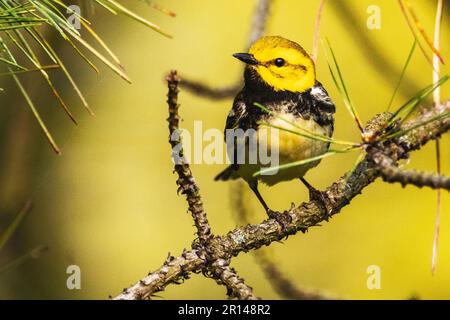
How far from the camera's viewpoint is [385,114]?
140cm

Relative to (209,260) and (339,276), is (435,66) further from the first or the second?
(339,276)

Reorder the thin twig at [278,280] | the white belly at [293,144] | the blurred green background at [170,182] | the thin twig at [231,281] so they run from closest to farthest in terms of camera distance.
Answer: the thin twig at [231,281] → the thin twig at [278,280] → the white belly at [293,144] → the blurred green background at [170,182]

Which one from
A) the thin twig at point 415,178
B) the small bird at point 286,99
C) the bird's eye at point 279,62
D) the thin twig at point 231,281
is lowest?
the thin twig at point 231,281

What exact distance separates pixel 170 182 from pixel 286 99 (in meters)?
1.50

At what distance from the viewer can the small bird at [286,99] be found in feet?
6.06

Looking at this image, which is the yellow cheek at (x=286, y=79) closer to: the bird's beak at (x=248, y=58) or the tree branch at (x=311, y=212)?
the bird's beak at (x=248, y=58)

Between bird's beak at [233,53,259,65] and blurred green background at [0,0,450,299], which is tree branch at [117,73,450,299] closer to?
bird's beak at [233,53,259,65]

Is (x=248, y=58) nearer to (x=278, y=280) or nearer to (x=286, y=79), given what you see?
(x=286, y=79)

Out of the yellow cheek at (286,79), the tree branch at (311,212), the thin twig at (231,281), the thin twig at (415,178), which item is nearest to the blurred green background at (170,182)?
the yellow cheek at (286,79)

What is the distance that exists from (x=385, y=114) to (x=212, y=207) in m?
1.76

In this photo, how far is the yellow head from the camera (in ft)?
Result: 6.05

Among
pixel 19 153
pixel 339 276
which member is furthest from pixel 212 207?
A: pixel 19 153

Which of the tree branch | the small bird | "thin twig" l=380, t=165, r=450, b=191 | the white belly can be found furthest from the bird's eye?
"thin twig" l=380, t=165, r=450, b=191

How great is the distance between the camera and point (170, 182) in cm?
331
